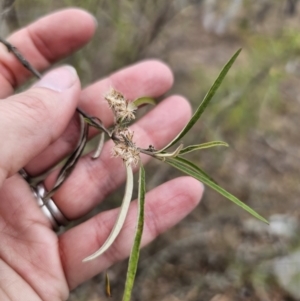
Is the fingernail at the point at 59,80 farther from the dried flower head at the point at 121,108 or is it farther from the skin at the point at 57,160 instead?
the dried flower head at the point at 121,108

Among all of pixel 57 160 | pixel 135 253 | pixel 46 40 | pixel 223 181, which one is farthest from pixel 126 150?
pixel 223 181

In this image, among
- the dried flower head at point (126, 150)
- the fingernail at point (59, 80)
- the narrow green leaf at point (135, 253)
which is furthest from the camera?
the fingernail at point (59, 80)

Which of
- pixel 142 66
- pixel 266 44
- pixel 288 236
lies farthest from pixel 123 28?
pixel 288 236

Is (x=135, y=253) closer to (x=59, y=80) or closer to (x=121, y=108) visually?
(x=121, y=108)

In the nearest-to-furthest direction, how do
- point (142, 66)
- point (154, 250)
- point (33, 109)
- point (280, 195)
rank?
point (33, 109) < point (142, 66) < point (154, 250) < point (280, 195)

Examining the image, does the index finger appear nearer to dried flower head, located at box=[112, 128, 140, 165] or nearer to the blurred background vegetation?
the blurred background vegetation

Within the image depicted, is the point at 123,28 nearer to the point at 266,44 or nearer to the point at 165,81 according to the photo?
the point at 165,81

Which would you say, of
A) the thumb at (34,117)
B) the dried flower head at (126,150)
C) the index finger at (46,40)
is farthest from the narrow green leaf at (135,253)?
Answer: the index finger at (46,40)

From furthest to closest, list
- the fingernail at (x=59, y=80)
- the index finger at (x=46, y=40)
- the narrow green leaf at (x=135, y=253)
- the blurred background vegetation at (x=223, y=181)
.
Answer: the blurred background vegetation at (x=223, y=181), the index finger at (x=46, y=40), the fingernail at (x=59, y=80), the narrow green leaf at (x=135, y=253)
